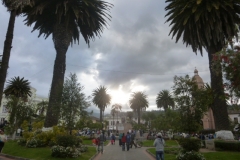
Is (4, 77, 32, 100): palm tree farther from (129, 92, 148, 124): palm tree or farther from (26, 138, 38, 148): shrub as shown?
(129, 92, 148, 124): palm tree

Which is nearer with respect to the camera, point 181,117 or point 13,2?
point 13,2

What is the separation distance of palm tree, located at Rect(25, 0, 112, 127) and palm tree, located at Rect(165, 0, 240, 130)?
867 cm

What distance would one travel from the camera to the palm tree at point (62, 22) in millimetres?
20281

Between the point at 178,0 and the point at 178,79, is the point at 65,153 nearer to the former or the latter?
the point at 178,79

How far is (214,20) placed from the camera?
18.9 metres

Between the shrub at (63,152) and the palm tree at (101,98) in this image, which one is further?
the palm tree at (101,98)

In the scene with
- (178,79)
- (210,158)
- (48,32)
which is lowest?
(210,158)

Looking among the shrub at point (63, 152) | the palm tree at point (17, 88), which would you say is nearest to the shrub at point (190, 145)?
the shrub at point (63, 152)

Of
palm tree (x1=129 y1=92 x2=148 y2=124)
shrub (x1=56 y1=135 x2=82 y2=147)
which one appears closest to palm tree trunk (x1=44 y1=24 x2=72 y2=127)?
shrub (x1=56 y1=135 x2=82 y2=147)

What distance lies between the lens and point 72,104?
16.4 m

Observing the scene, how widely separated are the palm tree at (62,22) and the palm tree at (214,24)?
8671 mm

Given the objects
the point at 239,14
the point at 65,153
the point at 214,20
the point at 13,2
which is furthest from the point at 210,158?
the point at 13,2

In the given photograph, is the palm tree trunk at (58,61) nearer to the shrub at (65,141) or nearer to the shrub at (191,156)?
the shrub at (65,141)

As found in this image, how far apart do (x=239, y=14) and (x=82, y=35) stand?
52.6 ft
